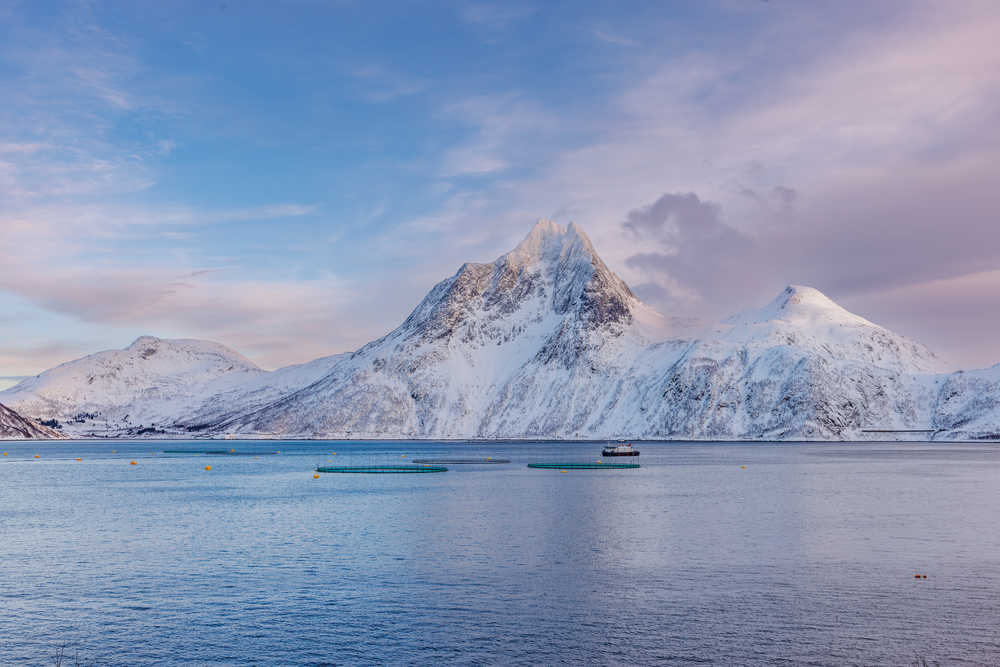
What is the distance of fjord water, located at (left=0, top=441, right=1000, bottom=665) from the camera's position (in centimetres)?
4178

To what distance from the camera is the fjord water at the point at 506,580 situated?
4178 cm

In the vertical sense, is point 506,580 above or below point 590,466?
below

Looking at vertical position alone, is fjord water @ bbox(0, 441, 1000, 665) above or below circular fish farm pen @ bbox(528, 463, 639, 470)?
below

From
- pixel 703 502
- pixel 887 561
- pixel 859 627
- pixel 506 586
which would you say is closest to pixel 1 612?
pixel 506 586

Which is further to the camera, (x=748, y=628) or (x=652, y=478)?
(x=652, y=478)

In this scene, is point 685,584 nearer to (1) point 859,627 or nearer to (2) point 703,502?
(1) point 859,627

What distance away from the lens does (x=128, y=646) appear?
42.3 m

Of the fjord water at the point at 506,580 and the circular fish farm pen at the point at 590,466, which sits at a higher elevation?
the circular fish farm pen at the point at 590,466

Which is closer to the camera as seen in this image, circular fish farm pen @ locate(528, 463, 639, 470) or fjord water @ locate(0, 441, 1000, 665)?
fjord water @ locate(0, 441, 1000, 665)

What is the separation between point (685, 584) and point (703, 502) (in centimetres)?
5488

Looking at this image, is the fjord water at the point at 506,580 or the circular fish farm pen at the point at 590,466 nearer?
the fjord water at the point at 506,580

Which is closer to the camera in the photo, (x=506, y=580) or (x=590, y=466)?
(x=506, y=580)

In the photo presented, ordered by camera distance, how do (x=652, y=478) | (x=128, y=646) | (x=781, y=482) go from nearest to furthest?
1. (x=128, y=646)
2. (x=781, y=482)
3. (x=652, y=478)

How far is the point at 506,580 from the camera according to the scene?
189 ft
